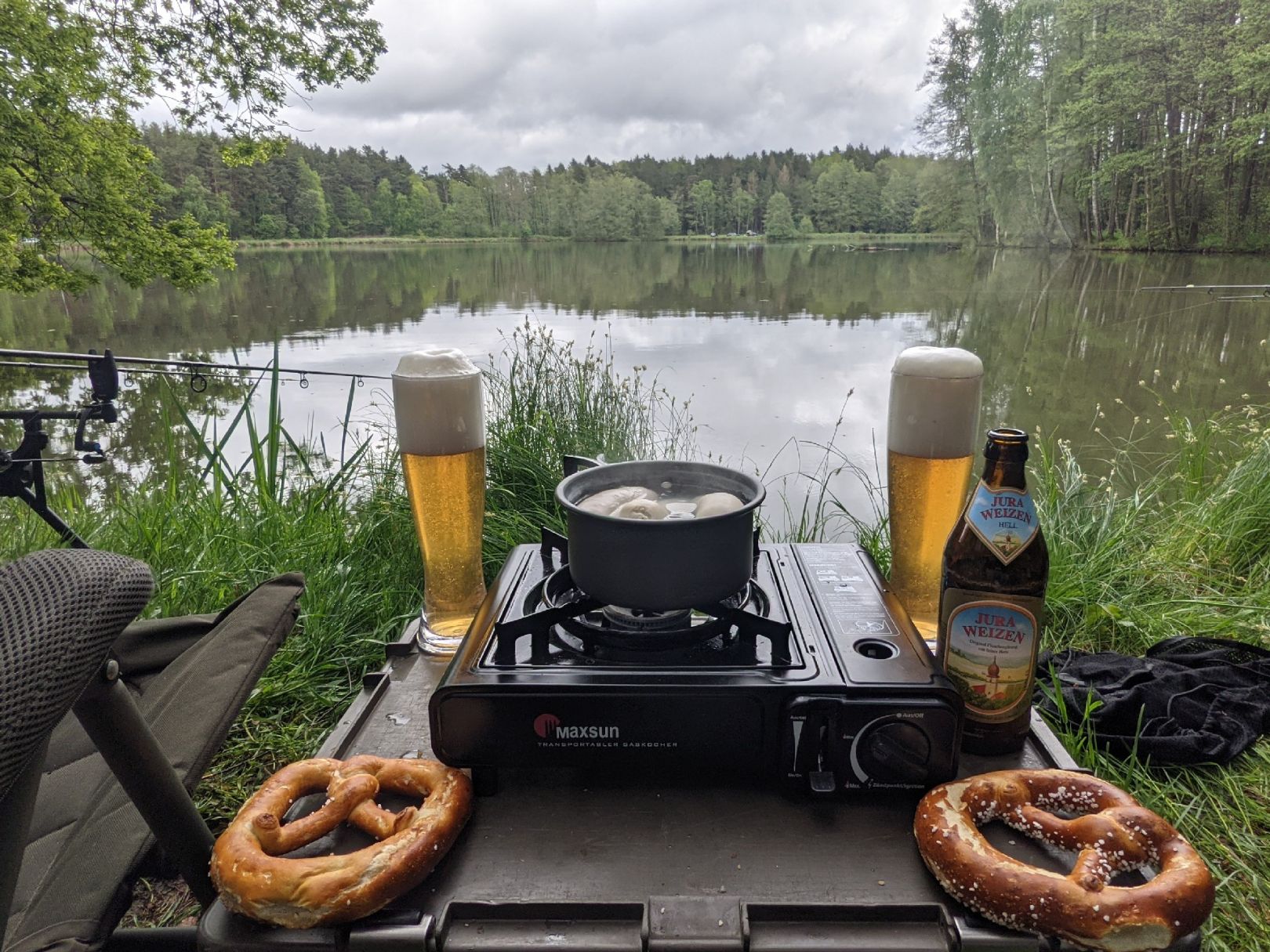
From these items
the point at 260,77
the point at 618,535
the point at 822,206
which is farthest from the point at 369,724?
the point at 822,206

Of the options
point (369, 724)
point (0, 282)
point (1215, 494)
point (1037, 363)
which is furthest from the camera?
point (1037, 363)

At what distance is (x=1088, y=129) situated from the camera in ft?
68.6

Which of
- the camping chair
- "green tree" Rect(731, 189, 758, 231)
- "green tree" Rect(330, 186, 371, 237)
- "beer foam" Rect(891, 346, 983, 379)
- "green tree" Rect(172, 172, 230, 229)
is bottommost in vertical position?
the camping chair

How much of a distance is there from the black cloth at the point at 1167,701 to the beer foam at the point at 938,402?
837 millimetres

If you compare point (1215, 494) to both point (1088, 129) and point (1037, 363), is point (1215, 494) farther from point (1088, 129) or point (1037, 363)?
point (1088, 129)

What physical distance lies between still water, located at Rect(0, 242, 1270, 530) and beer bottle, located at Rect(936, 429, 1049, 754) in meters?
3.15

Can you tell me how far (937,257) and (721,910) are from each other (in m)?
32.7

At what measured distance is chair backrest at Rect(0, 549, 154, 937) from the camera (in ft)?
1.81

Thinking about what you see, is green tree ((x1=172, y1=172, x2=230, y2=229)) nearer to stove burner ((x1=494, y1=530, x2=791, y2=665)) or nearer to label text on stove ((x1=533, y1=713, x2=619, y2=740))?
stove burner ((x1=494, y1=530, x2=791, y2=665))

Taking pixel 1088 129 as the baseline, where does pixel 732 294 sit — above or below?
below

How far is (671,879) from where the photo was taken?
92 cm

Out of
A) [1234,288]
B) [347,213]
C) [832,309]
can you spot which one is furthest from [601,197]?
[1234,288]

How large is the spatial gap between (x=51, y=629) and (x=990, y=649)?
114 cm

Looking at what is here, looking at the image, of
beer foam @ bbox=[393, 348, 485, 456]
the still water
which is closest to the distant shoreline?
the still water
